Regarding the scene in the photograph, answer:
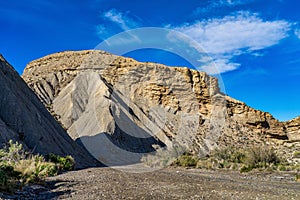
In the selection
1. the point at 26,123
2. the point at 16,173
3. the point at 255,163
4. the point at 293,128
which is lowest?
the point at 16,173

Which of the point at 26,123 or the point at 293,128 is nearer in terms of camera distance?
the point at 26,123

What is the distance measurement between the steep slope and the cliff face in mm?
12527

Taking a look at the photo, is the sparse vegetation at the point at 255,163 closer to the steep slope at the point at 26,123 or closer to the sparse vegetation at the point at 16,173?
the steep slope at the point at 26,123

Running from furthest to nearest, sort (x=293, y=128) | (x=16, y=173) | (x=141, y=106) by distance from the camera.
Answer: (x=141, y=106), (x=293, y=128), (x=16, y=173)

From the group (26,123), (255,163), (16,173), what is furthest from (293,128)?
(16,173)

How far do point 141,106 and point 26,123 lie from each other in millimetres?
40397

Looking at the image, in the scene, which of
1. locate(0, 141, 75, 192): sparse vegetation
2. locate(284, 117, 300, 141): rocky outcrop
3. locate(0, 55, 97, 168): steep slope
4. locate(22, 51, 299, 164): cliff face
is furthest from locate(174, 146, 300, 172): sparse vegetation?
locate(284, 117, 300, 141): rocky outcrop

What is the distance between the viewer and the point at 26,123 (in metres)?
22.5

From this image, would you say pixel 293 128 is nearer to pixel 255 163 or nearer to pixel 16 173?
pixel 255 163

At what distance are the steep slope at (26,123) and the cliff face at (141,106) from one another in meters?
12.5

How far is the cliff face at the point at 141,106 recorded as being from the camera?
46.8 metres

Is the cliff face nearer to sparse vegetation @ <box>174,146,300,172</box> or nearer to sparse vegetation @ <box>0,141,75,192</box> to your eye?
sparse vegetation @ <box>174,146,300,172</box>

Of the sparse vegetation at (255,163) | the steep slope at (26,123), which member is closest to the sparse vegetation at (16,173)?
the steep slope at (26,123)

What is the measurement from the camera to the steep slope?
2112 cm
